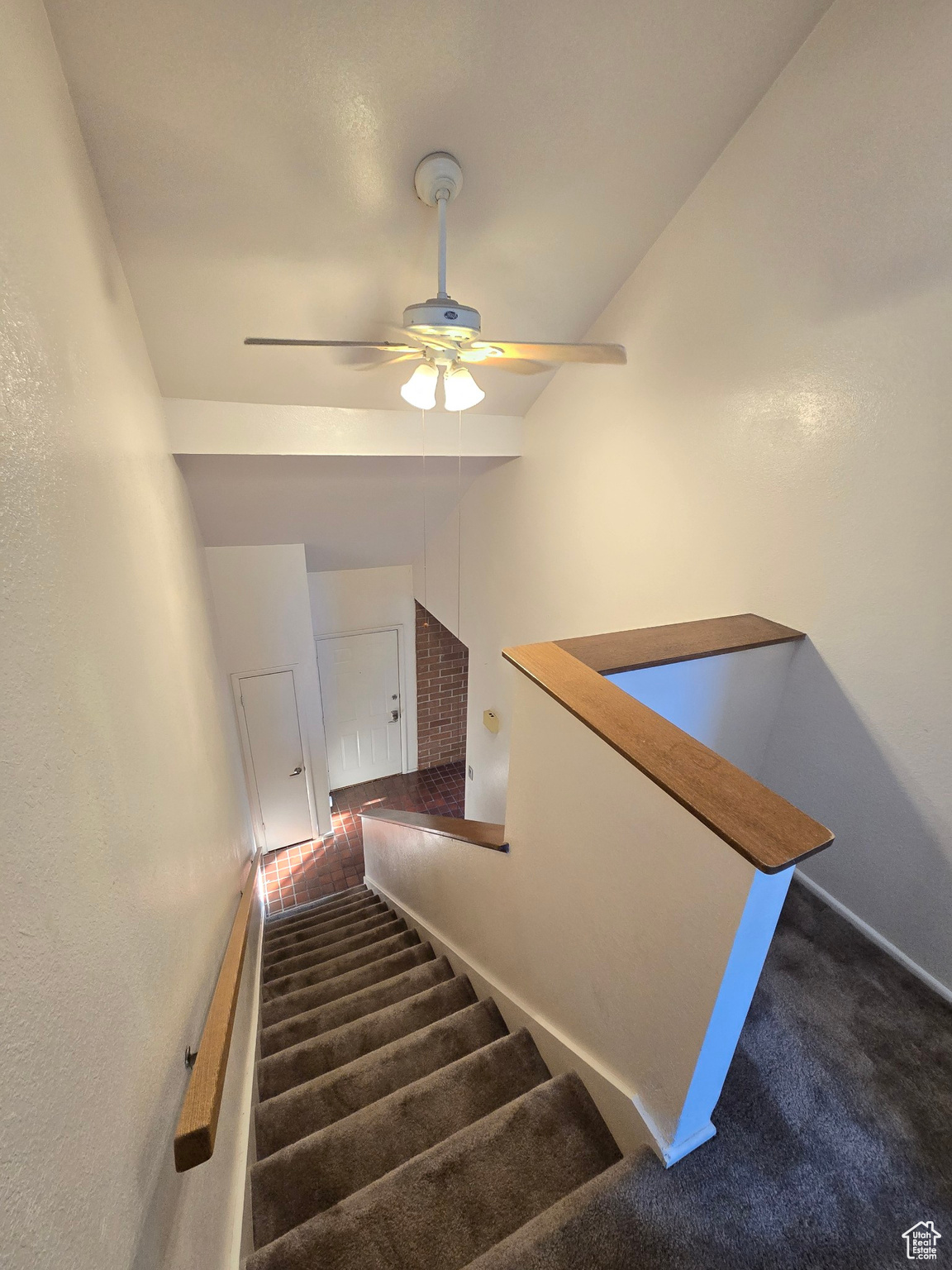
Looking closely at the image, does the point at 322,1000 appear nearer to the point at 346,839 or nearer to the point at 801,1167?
the point at 801,1167

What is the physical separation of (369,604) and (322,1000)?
3.44m

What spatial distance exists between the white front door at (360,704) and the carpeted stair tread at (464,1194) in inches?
166

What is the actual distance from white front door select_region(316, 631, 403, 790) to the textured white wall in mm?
3526

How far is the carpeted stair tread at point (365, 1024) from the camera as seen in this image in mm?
1771

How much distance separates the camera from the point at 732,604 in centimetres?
207

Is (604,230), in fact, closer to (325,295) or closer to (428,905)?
(325,295)

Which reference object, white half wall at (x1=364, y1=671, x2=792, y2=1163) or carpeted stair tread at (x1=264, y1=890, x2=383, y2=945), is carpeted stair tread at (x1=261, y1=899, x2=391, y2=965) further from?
white half wall at (x1=364, y1=671, x2=792, y2=1163)

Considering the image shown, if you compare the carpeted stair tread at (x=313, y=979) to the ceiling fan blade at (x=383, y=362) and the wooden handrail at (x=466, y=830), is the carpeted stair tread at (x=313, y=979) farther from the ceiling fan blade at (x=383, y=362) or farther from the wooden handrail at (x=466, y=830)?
the ceiling fan blade at (x=383, y=362)

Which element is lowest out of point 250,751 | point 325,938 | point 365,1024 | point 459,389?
point 325,938

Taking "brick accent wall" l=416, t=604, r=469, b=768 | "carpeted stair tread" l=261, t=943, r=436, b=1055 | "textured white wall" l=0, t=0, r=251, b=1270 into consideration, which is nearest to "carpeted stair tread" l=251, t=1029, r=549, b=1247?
"textured white wall" l=0, t=0, r=251, b=1270

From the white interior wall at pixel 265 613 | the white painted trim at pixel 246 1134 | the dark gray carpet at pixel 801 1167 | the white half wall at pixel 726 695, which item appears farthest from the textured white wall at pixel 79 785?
the white interior wall at pixel 265 613

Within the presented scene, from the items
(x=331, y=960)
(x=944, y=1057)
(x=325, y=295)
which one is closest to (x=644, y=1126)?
(x=944, y=1057)

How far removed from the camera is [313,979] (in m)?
2.54

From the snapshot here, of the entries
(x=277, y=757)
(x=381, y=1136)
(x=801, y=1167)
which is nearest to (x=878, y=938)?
(x=801, y=1167)
